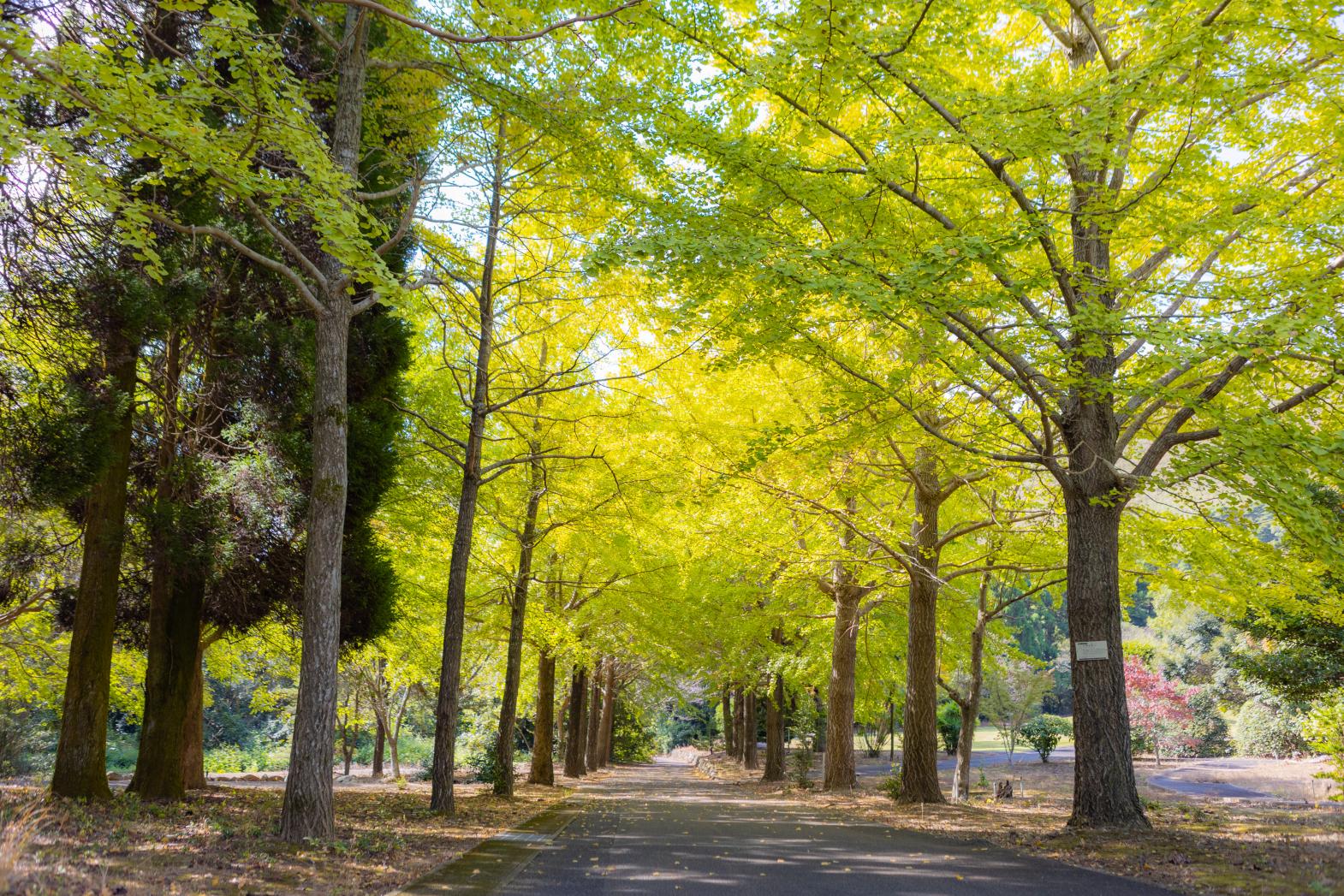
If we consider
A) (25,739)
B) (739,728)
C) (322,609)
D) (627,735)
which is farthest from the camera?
(627,735)

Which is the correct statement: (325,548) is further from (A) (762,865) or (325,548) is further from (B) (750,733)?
(B) (750,733)

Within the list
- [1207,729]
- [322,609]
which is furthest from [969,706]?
[1207,729]

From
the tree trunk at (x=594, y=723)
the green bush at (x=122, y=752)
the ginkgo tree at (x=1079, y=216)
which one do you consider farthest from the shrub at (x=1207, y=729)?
the green bush at (x=122, y=752)

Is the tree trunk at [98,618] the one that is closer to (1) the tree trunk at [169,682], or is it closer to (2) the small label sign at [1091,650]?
(1) the tree trunk at [169,682]

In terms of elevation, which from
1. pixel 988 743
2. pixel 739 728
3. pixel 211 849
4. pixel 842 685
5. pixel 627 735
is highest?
pixel 842 685

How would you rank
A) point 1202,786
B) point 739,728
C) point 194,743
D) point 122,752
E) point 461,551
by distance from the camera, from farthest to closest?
1. point 739,728
2. point 122,752
3. point 1202,786
4. point 194,743
5. point 461,551

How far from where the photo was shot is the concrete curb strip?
20.4 ft

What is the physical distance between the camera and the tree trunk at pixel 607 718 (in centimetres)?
3706

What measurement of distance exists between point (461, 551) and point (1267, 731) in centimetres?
3558

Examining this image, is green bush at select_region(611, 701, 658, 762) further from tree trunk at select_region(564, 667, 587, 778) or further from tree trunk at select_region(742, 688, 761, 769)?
tree trunk at select_region(564, 667, 587, 778)

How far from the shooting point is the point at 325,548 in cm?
834

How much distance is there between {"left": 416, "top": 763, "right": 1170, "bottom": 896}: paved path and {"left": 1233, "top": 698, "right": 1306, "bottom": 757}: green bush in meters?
29.2

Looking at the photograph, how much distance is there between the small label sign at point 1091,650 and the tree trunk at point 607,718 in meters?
27.8

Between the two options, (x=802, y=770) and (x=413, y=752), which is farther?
(x=413, y=752)
